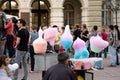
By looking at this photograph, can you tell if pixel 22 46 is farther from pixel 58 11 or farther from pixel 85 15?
pixel 85 15

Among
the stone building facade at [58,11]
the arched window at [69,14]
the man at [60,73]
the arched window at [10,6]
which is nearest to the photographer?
the man at [60,73]

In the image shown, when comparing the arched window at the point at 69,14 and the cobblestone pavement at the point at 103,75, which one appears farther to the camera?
the arched window at the point at 69,14

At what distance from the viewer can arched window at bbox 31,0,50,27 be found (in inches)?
1710

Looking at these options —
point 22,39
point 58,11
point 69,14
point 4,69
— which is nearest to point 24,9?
point 58,11

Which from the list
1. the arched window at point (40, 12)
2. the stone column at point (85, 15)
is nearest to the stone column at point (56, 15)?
the stone column at point (85, 15)

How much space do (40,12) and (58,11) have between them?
10.3ft

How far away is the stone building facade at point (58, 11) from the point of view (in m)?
40.5

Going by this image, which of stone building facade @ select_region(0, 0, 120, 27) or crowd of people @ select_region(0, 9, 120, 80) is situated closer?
crowd of people @ select_region(0, 9, 120, 80)

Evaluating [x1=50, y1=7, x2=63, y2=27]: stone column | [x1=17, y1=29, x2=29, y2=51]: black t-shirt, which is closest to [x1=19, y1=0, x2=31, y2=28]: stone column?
[x1=50, y1=7, x2=63, y2=27]: stone column

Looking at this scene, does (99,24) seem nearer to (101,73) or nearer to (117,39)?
(117,39)

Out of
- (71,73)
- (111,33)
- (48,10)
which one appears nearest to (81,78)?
(71,73)

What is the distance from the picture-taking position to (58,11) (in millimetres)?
41031

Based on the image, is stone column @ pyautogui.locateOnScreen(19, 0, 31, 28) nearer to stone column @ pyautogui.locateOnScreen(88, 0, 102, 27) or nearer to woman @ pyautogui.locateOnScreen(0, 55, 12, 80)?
stone column @ pyautogui.locateOnScreen(88, 0, 102, 27)

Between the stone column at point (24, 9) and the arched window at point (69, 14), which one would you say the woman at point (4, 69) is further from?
the arched window at point (69, 14)
